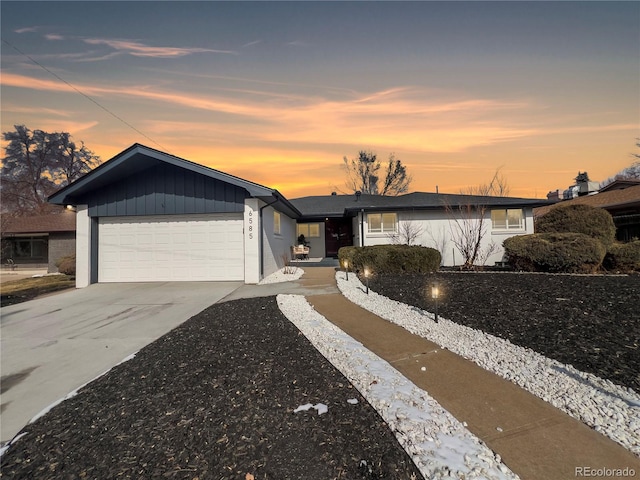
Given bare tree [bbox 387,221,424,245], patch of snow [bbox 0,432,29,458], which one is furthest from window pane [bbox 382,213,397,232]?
patch of snow [bbox 0,432,29,458]

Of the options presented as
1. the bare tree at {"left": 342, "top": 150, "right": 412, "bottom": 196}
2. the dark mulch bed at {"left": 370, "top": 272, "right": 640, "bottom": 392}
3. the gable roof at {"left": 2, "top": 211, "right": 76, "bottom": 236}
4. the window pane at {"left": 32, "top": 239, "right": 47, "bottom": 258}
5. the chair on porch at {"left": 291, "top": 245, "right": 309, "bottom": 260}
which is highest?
the bare tree at {"left": 342, "top": 150, "right": 412, "bottom": 196}

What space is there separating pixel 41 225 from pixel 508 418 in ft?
86.3

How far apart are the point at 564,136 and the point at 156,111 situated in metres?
15.3

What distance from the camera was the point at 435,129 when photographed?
11.2 metres

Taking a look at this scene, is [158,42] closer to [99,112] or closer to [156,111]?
[156,111]

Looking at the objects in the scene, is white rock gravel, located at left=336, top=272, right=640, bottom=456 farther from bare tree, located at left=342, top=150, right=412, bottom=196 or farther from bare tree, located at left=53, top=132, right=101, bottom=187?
bare tree, located at left=53, top=132, right=101, bottom=187

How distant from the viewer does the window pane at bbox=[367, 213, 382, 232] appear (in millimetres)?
15366

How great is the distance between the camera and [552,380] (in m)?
3.05

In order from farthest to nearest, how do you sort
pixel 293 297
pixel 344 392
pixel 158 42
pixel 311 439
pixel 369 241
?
1. pixel 369 241
2. pixel 158 42
3. pixel 293 297
4. pixel 344 392
5. pixel 311 439

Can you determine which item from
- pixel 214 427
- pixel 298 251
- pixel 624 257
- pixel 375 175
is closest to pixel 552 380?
pixel 214 427

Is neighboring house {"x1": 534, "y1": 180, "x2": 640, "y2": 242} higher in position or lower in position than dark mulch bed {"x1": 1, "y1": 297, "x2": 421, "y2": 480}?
higher

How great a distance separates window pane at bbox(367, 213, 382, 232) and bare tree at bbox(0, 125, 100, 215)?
33268 mm

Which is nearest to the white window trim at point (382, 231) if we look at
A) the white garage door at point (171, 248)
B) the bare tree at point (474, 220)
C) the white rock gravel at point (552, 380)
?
the bare tree at point (474, 220)

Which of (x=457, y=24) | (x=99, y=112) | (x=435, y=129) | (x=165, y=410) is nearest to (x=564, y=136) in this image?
(x=435, y=129)
